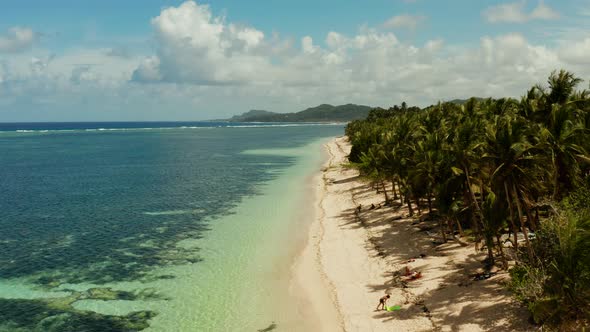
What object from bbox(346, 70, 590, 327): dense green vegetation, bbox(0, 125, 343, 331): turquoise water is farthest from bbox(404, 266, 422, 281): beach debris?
bbox(0, 125, 343, 331): turquoise water

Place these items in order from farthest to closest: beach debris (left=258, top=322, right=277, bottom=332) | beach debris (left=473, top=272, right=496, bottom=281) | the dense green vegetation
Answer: beach debris (left=473, top=272, right=496, bottom=281) → beach debris (left=258, top=322, right=277, bottom=332) → the dense green vegetation

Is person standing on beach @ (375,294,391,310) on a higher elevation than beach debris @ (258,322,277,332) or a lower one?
higher

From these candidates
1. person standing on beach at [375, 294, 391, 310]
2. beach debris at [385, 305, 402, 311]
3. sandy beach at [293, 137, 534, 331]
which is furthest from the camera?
person standing on beach at [375, 294, 391, 310]

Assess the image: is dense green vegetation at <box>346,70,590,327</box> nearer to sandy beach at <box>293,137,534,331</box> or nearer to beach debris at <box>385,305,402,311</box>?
sandy beach at <box>293,137,534,331</box>

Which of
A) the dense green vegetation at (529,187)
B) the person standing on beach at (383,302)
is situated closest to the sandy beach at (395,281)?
the person standing on beach at (383,302)

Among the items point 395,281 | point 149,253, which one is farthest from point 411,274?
point 149,253

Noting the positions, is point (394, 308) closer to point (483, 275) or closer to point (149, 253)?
point (483, 275)
